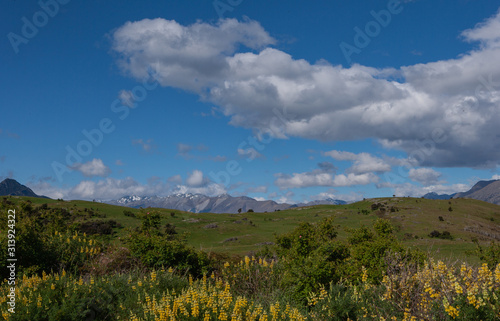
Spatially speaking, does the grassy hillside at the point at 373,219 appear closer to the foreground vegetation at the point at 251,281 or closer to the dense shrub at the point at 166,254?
the dense shrub at the point at 166,254

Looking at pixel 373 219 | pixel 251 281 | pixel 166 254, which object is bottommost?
pixel 251 281

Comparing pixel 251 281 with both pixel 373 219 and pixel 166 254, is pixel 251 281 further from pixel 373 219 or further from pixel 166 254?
pixel 373 219

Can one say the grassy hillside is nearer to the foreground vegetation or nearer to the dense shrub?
the dense shrub

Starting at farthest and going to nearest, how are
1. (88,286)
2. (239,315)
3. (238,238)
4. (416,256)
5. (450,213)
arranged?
(450,213)
(238,238)
(416,256)
(88,286)
(239,315)

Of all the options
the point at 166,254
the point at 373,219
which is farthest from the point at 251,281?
the point at 373,219

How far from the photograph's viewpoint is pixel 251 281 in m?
11.6

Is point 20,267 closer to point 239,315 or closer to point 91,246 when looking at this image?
point 91,246

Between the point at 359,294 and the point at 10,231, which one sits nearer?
the point at 359,294

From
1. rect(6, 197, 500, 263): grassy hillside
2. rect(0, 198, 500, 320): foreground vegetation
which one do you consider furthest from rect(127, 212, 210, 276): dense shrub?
rect(6, 197, 500, 263): grassy hillside

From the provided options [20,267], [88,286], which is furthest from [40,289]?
[20,267]

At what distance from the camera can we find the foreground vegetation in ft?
21.4

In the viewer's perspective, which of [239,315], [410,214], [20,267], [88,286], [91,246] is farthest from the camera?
[410,214]

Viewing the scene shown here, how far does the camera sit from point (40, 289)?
8.48m

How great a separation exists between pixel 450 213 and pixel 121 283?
58.1m
